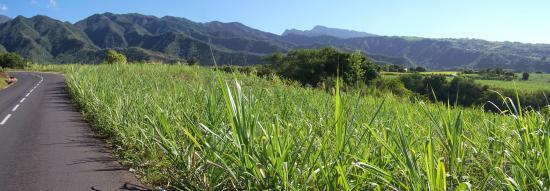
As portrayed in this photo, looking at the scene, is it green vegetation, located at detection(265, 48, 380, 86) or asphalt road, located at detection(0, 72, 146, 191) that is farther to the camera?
green vegetation, located at detection(265, 48, 380, 86)

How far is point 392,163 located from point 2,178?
5.25 metres

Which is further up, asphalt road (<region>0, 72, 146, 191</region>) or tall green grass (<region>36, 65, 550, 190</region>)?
tall green grass (<region>36, 65, 550, 190</region>)

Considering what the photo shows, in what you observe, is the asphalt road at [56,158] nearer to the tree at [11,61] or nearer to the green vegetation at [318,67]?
the green vegetation at [318,67]

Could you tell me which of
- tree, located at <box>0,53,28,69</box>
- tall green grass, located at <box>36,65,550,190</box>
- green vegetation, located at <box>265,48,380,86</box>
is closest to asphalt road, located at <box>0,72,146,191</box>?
tall green grass, located at <box>36,65,550,190</box>

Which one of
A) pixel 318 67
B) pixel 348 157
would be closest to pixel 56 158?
pixel 348 157

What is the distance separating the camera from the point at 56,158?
287 inches

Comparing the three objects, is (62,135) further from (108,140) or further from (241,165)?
(241,165)

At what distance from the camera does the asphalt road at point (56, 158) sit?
569 centimetres

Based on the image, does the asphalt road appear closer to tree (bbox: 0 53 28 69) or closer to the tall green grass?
the tall green grass

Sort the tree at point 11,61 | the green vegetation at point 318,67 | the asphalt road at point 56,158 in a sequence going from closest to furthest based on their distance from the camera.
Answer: the asphalt road at point 56,158 < the green vegetation at point 318,67 < the tree at point 11,61

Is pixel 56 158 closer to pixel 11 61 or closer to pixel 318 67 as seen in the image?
pixel 318 67

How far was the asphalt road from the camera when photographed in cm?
569

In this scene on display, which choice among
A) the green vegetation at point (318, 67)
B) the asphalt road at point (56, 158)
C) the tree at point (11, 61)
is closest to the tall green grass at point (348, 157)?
the asphalt road at point (56, 158)

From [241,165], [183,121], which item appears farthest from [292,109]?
[241,165]
